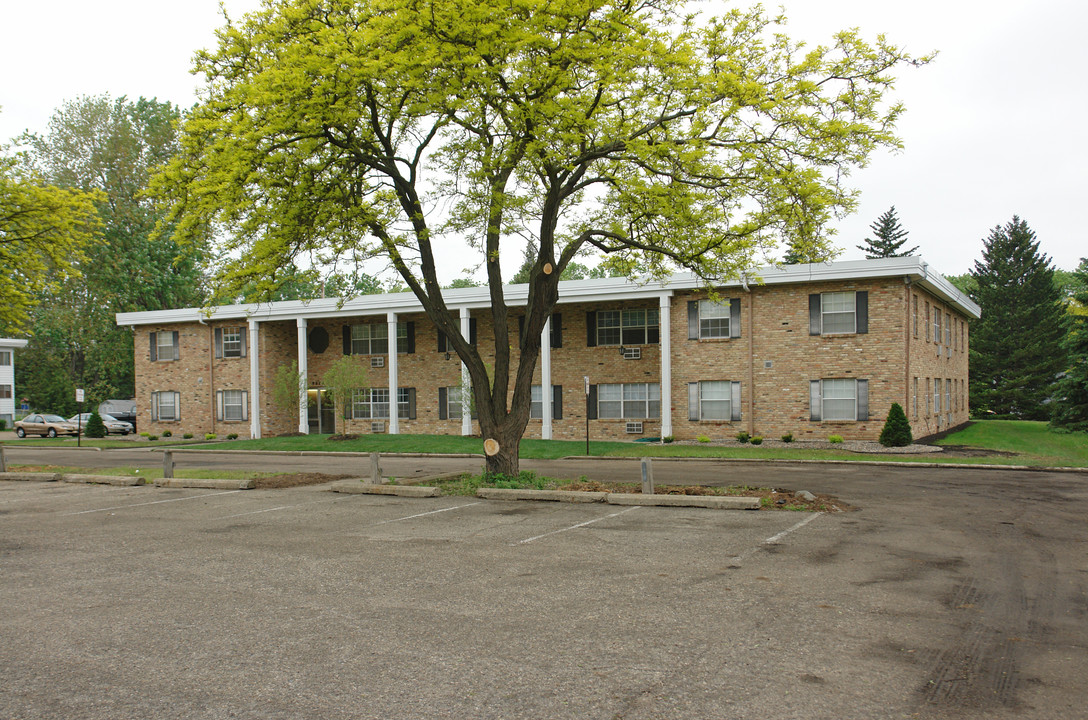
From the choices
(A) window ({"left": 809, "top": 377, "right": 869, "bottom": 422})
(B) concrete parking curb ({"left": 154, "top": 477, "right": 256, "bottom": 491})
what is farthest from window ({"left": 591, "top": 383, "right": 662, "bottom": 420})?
(B) concrete parking curb ({"left": 154, "top": 477, "right": 256, "bottom": 491})

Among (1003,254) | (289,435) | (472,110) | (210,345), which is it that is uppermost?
(1003,254)

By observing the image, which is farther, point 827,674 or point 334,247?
point 334,247

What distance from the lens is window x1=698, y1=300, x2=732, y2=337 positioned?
28125mm

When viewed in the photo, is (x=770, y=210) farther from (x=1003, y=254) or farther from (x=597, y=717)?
(x=1003, y=254)

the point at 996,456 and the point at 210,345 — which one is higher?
the point at 210,345

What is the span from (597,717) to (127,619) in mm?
4516

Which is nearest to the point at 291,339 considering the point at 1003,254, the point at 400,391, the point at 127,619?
the point at 400,391

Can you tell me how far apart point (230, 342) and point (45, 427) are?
14272 mm

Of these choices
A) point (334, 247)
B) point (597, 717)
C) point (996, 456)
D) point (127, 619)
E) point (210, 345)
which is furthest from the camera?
point (210, 345)

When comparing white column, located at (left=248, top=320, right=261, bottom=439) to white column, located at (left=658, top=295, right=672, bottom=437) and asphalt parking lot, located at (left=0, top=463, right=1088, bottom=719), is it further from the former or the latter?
asphalt parking lot, located at (left=0, top=463, right=1088, bottom=719)

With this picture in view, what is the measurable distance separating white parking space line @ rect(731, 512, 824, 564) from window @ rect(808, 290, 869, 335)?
1596 centimetres

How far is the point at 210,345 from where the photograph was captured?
3762 centimetres

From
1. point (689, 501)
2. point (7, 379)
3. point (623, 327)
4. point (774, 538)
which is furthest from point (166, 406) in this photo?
point (774, 538)

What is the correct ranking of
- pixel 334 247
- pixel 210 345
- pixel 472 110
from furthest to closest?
pixel 210 345, pixel 334 247, pixel 472 110
